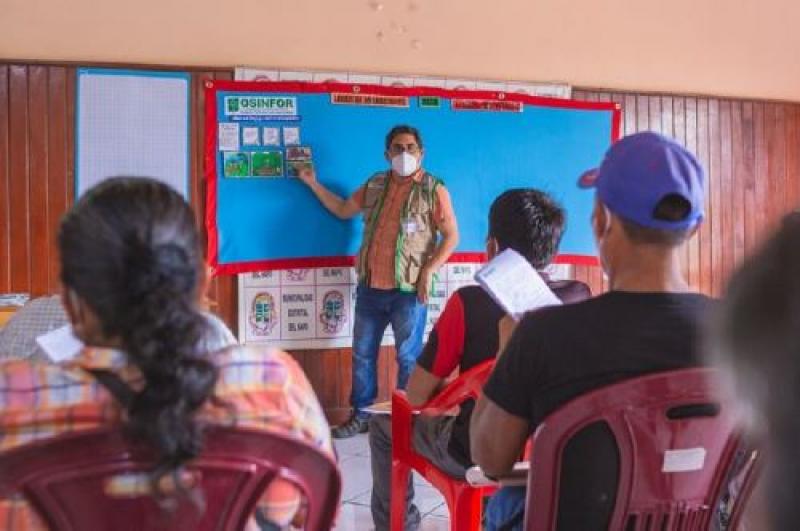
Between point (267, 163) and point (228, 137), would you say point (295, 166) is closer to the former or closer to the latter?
point (267, 163)

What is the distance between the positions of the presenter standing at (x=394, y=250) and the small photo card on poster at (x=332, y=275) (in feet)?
0.52

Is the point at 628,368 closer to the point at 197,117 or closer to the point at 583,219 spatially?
the point at 197,117

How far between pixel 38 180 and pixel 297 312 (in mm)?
1342

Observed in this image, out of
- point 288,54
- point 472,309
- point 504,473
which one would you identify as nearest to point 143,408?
point 504,473

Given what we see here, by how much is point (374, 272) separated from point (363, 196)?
390 millimetres

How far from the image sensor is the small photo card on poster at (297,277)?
13.6 feet

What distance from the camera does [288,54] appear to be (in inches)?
163

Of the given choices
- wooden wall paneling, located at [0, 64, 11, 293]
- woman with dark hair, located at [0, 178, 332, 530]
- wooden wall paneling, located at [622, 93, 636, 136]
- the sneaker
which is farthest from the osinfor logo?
woman with dark hair, located at [0, 178, 332, 530]

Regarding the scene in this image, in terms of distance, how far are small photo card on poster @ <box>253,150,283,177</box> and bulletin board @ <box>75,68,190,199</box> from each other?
0.34 metres

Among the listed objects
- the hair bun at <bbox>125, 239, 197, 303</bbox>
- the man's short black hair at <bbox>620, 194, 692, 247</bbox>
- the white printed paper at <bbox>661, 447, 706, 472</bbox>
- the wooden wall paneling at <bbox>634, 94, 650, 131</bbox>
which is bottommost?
the white printed paper at <bbox>661, 447, 706, 472</bbox>

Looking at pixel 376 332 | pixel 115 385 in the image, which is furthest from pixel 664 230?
pixel 376 332

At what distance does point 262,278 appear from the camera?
4.12 meters

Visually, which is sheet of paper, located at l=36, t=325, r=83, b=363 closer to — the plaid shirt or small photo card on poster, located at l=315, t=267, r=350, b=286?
the plaid shirt

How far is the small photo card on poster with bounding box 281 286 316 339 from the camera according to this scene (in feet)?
13.6
